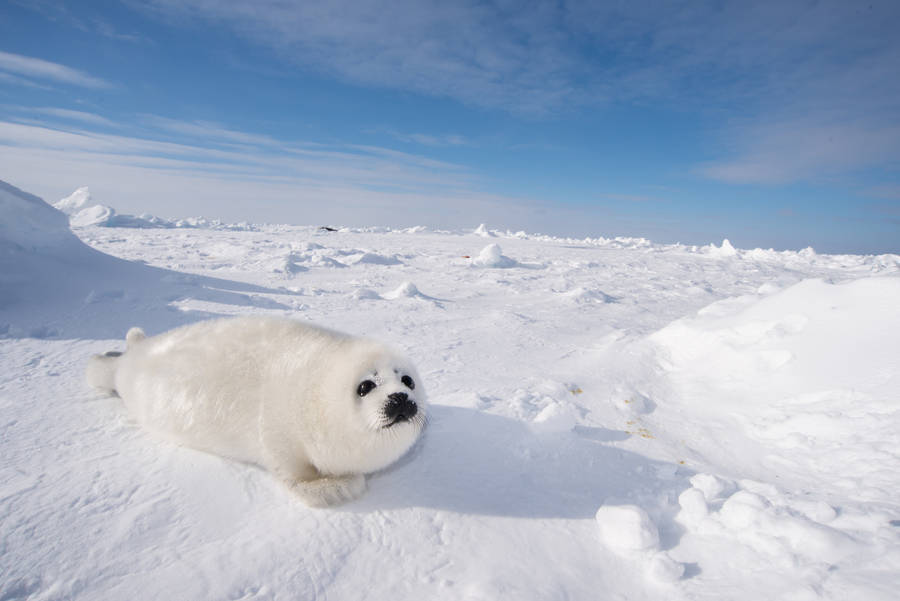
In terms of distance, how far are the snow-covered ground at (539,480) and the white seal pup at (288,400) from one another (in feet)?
0.28

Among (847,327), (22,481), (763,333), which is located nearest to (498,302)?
(763,333)

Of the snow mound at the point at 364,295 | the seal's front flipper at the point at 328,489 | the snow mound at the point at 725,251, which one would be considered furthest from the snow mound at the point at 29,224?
the snow mound at the point at 725,251

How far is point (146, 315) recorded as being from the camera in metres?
3.66

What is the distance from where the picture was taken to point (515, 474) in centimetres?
162

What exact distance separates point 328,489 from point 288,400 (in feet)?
1.09

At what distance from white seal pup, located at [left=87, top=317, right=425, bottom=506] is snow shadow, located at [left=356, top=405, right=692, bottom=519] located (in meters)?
0.15

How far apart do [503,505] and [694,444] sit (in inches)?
42.8

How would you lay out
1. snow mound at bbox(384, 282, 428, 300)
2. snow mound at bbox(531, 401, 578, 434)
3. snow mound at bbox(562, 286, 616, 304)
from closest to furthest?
snow mound at bbox(531, 401, 578, 434)
snow mound at bbox(384, 282, 428, 300)
snow mound at bbox(562, 286, 616, 304)

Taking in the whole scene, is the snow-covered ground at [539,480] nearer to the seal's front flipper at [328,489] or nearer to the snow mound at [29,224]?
the seal's front flipper at [328,489]

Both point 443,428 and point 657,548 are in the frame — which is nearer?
point 657,548

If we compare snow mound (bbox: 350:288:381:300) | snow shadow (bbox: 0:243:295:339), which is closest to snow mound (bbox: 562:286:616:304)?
snow mound (bbox: 350:288:381:300)

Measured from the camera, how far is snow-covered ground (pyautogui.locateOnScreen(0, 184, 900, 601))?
111cm

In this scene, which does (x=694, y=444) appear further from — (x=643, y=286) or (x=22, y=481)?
(x=643, y=286)

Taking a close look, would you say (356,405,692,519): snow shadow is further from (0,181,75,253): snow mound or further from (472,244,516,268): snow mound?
(472,244,516,268): snow mound
